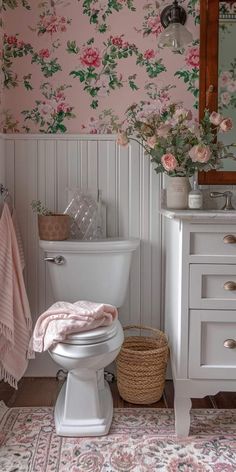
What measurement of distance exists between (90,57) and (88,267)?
41.4 inches

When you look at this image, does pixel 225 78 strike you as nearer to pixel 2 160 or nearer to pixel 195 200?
pixel 195 200

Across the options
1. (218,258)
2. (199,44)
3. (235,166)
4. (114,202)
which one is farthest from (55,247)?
(199,44)

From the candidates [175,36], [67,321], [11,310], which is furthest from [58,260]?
[175,36]

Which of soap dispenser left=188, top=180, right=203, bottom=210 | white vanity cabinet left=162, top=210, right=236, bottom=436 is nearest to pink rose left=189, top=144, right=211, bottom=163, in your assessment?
soap dispenser left=188, top=180, right=203, bottom=210

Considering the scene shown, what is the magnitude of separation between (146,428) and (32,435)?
460 millimetres

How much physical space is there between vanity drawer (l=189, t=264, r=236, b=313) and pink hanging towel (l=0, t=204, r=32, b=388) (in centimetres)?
79

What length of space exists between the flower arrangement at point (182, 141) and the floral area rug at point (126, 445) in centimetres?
108

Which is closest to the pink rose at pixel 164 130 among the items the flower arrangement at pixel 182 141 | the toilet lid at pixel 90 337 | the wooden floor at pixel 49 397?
the flower arrangement at pixel 182 141

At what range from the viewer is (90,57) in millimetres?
2324

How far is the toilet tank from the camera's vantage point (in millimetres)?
2123

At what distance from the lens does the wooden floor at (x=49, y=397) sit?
7.00 ft

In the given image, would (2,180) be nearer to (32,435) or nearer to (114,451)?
(32,435)

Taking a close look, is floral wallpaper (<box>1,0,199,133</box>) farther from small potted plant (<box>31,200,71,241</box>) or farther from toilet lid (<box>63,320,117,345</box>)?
toilet lid (<box>63,320,117,345</box>)

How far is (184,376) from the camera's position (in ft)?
5.90
